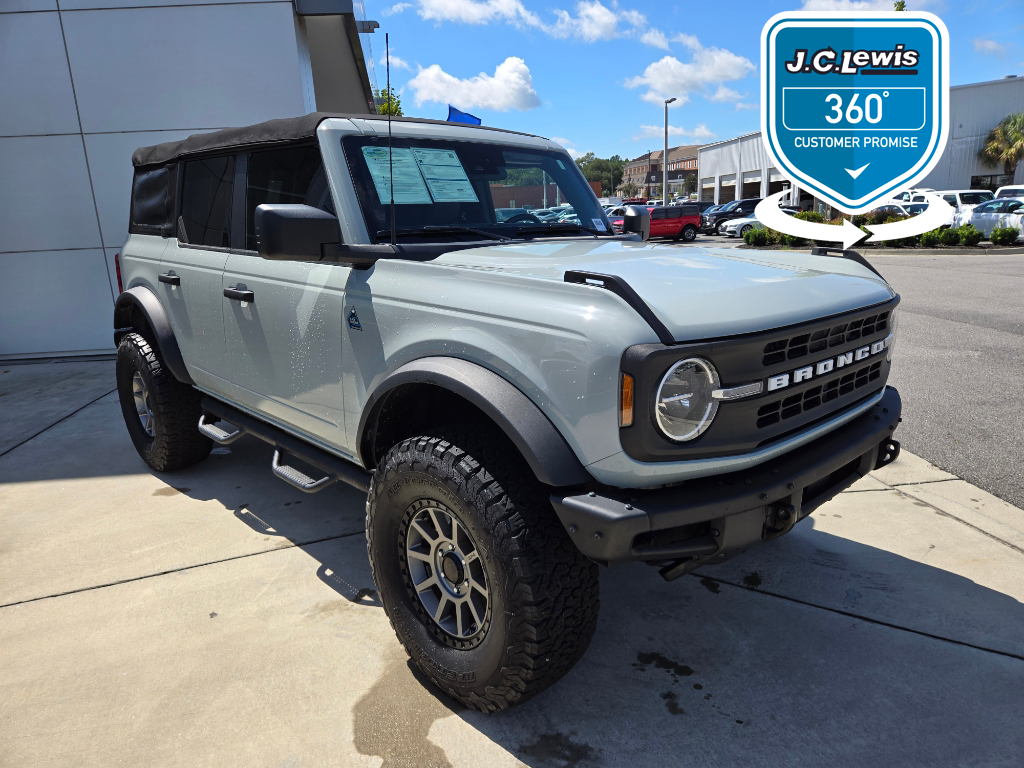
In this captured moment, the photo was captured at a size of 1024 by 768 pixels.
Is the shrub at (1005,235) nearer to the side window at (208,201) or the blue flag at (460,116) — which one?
the blue flag at (460,116)

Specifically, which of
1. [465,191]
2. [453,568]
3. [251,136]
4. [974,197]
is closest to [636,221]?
[465,191]

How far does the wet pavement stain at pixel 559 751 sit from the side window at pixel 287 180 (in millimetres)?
2083

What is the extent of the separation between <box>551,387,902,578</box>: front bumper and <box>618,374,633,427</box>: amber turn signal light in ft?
0.73

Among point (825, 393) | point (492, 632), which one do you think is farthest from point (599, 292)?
point (492, 632)

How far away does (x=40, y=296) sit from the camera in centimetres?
901

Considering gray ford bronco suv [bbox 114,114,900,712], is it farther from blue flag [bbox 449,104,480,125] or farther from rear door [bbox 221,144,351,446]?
blue flag [bbox 449,104,480,125]

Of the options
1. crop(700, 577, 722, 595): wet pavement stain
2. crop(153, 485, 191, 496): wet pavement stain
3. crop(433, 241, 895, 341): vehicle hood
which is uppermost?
crop(433, 241, 895, 341): vehicle hood

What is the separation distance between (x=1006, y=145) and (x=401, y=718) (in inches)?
1938

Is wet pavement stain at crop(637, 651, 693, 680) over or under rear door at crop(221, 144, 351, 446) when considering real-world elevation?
under

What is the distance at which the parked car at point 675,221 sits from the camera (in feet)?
98.6

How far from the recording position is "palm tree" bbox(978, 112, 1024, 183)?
3950 centimetres

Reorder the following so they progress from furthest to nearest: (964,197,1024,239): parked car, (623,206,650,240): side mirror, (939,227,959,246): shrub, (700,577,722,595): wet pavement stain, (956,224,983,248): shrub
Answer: (964,197,1024,239): parked car
(939,227,959,246): shrub
(956,224,983,248): shrub
(623,206,650,240): side mirror
(700,577,722,595): wet pavement stain

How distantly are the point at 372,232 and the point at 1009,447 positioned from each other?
4.44m

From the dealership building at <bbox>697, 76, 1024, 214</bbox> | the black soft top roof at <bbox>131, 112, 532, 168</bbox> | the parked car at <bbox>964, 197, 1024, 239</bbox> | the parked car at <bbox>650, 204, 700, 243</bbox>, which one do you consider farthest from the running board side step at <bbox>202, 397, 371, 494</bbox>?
the dealership building at <bbox>697, 76, 1024, 214</bbox>
